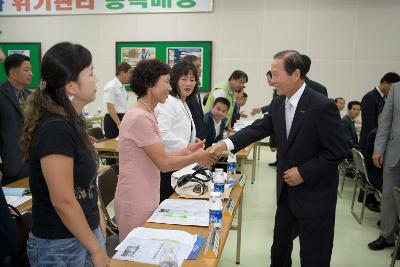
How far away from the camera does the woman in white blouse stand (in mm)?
2504

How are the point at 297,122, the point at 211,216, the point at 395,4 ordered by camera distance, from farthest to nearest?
the point at 395,4 < the point at 297,122 < the point at 211,216

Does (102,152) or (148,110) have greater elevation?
(148,110)

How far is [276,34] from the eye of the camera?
6.98m

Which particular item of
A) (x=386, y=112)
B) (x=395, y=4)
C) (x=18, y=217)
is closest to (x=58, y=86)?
(x=18, y=217)

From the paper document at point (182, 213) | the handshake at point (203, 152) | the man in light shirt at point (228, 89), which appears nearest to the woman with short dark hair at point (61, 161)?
the paper document at point (182, 213)

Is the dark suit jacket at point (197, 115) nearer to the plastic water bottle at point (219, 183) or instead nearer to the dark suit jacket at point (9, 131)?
the plastic water bottle at point (219, 183)

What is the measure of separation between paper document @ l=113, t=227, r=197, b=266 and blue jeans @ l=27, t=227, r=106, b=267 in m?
0.22

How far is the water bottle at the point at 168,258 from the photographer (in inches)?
54.2

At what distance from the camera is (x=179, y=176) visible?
2373mm

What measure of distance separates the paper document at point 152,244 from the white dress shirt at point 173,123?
35.3 inches

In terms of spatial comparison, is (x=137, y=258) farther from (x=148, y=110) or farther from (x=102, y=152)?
(x=102, y=152)

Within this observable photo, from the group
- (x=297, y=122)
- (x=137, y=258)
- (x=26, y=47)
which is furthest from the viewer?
(x=26, y=47)

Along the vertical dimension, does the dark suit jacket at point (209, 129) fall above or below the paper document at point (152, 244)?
above

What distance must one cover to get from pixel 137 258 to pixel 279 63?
1337mm
